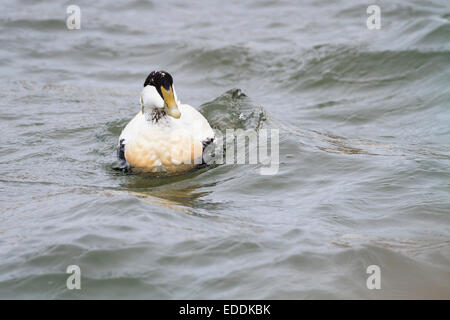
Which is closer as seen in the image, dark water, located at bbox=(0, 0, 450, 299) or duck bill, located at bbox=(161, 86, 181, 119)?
dark water, located at bbox=(0, 0, 450, 299)

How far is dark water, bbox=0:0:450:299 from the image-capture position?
4.43m

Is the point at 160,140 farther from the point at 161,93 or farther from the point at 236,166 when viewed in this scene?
the point at 236,166

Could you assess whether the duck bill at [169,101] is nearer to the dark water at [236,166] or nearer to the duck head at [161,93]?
the duck head at [161,93]

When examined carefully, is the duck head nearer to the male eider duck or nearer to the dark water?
the male eider duck

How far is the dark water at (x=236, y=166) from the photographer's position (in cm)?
443

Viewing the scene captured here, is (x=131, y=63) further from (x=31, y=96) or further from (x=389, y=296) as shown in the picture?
(x=389, y=296)

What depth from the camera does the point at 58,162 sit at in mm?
7086

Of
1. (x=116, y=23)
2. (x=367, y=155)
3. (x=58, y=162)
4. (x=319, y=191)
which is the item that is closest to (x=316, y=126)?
(x=367, y=155)

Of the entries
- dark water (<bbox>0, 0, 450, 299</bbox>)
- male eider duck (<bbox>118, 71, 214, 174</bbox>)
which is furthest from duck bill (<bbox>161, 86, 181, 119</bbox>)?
dark water (<bbox>0, 0, 450, 299</bbox>)

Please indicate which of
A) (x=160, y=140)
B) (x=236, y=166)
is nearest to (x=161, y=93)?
(x=160, y=140)

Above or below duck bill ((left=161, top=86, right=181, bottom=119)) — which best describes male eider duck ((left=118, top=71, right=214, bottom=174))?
below

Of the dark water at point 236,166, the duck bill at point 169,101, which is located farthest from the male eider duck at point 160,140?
the dark water at point 236,166

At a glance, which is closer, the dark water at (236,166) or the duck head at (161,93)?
the dark water at (236,166)

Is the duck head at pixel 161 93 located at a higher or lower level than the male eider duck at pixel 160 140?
higher
